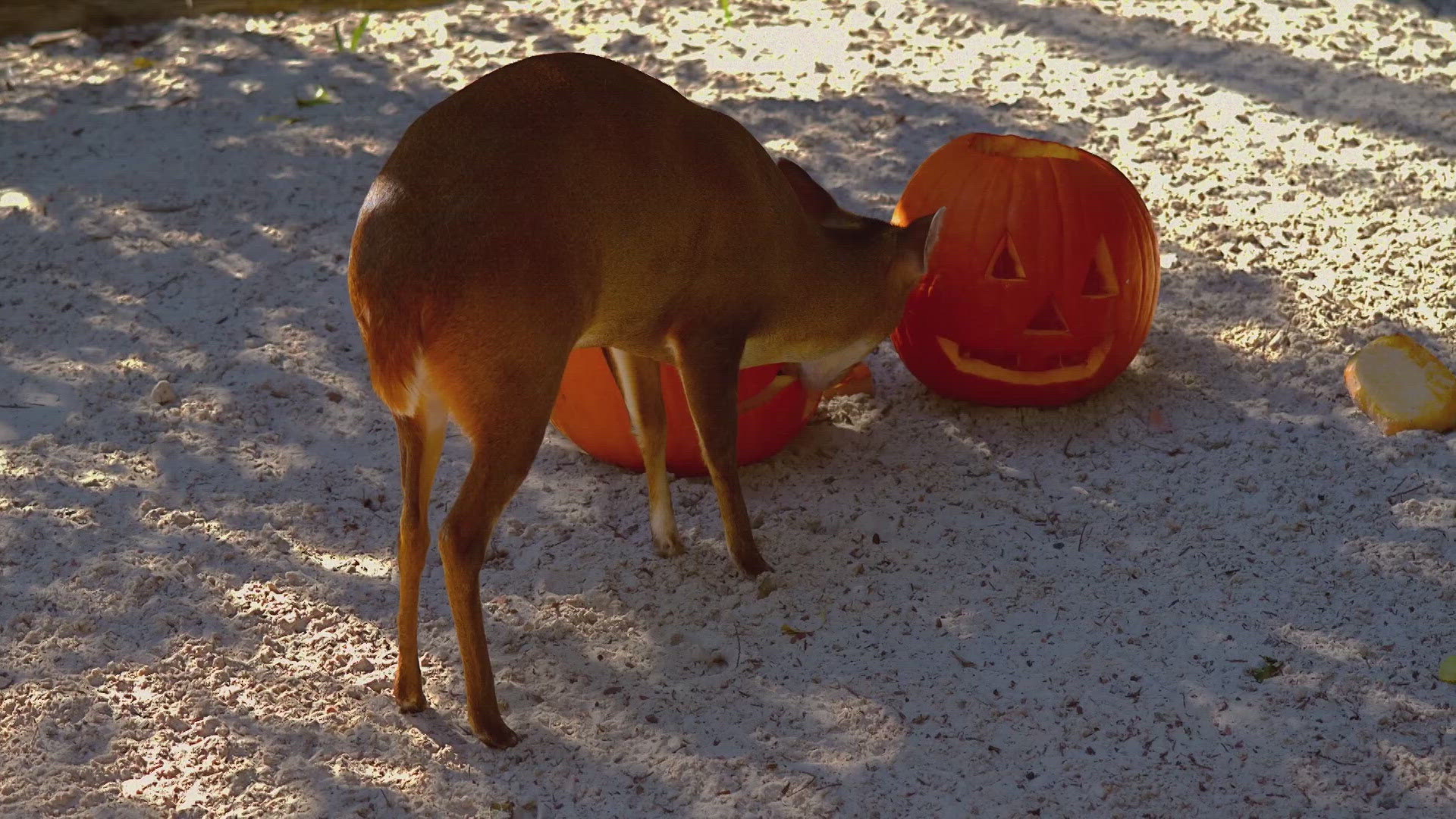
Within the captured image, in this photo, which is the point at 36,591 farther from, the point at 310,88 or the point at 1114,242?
the point at 310,88

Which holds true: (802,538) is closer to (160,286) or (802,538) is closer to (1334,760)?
(1334,760)

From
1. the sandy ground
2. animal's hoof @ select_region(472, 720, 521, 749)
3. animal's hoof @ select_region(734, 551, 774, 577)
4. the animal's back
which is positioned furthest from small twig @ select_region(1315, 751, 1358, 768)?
animal's hoof @ select_region(472, 720, 521, 749)

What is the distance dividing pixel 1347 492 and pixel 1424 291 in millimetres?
1410

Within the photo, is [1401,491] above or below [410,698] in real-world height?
above

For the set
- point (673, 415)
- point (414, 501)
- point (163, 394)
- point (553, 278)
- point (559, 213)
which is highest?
point (559, 213)

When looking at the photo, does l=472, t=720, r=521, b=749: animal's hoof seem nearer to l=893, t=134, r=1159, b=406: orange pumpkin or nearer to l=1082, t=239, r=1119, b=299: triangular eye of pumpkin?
l=893, t=134, r=1159, b=406: orange pumpkin

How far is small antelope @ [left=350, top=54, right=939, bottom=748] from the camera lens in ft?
10.6

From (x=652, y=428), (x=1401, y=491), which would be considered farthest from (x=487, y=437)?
(x=1401, y=491)

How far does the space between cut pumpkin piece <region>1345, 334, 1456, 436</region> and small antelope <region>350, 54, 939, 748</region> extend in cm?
160

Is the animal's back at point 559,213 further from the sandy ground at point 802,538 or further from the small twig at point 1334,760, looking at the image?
the small twig at point 1334,760

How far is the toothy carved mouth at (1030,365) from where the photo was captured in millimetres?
4703

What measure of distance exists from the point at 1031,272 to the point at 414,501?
207 centimetres

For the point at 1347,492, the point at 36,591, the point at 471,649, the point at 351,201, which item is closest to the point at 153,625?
the point at 36,591

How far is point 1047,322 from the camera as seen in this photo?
15.3ft
